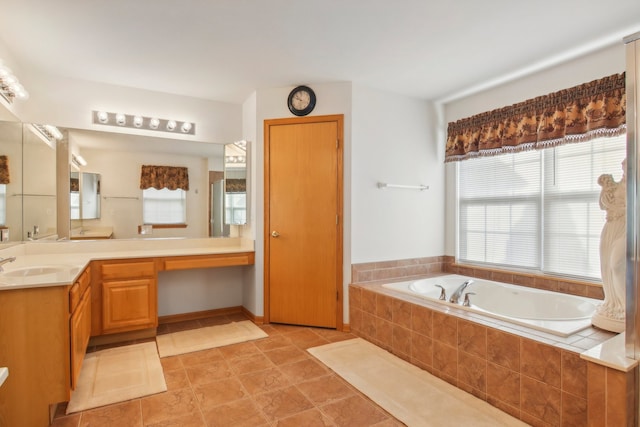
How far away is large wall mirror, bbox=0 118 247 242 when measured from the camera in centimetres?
274

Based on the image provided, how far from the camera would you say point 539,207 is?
307cm

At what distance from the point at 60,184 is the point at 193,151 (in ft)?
3.95

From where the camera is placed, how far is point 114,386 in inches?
88.5

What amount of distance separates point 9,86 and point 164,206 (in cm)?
149

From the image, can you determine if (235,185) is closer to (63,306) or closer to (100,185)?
(100,185)

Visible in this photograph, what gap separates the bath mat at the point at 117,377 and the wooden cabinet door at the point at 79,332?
16cm

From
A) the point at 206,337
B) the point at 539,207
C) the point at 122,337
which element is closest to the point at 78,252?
the point at 122,337

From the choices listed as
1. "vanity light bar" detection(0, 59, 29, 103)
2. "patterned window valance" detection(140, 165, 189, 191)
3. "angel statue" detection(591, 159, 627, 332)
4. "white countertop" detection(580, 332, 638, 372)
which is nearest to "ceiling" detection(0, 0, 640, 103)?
"vanity light bar" detection(0, 59, 29, 103)

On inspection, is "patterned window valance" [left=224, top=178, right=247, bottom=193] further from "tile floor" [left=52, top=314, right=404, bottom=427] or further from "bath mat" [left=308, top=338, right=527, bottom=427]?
"bath mat" [left=308, top=338, right=527, bottom=427]

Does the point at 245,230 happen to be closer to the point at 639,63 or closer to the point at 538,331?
the point at 538,331

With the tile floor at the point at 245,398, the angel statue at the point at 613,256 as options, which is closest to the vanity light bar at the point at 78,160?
the tile floor at the point at 245,398

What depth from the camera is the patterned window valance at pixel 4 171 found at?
252cm

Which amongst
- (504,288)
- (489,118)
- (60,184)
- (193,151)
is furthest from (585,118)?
(60,184)

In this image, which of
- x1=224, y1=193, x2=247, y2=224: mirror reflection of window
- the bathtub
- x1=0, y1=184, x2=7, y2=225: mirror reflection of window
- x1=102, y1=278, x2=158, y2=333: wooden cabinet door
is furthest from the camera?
x1=224, y1=193, x2=247, y2=224: mirror reflection of window
